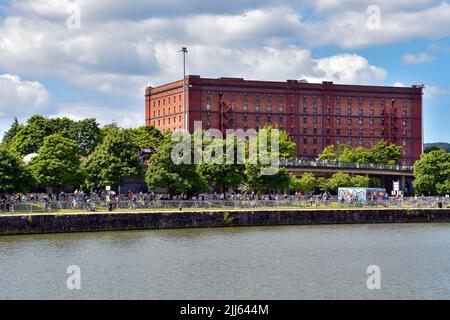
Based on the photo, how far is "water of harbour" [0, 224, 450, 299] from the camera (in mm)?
38156

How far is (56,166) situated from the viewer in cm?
8362

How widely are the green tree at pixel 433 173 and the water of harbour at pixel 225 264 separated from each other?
5421 cm

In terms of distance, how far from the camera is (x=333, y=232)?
2731 inches

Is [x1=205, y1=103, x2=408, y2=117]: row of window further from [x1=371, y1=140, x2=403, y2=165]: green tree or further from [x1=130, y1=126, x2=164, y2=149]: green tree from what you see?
[x1=130, y1=126, x2=164, y2=149]: green tree

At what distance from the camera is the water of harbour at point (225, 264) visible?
38156mm

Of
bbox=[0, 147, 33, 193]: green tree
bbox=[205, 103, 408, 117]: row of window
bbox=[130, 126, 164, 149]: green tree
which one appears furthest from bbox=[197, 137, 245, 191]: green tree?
bbox=[205, 103, 408, 117]: row of window

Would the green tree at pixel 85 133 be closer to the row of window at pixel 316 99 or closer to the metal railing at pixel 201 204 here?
the row of window at pixel 316 99

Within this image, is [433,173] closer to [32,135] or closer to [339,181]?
[339,181]

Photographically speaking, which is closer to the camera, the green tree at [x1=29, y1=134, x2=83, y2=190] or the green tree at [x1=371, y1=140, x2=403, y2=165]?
the green tree at [x1=29, y1=134, x2=83, y2=190]

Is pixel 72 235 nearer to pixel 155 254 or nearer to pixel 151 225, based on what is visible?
pixel 151 225

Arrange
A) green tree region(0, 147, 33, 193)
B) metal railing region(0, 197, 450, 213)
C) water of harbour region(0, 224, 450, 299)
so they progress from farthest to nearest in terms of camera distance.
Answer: green tree region(0, 147, 33, 193) < metal railing region(0, 197, 450, 213) < water of harbour region(0, 224, 450, 299)

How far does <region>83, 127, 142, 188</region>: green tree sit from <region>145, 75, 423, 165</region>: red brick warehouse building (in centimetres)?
6146

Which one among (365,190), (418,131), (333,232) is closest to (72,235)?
(333,232)

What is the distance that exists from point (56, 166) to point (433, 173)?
63267mm
